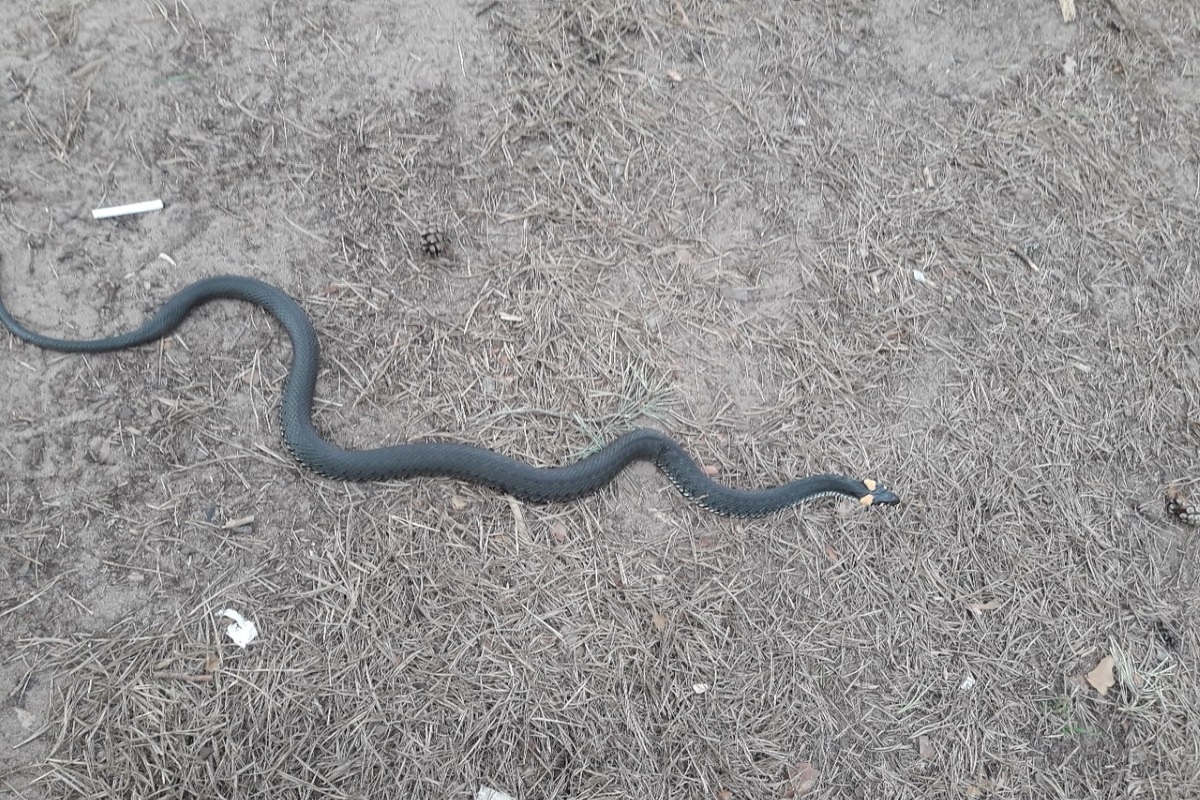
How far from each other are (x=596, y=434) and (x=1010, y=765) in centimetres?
271

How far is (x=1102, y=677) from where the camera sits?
146 inches

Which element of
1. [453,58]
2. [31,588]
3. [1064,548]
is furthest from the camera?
[453,58]

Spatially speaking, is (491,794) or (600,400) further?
(600,400)

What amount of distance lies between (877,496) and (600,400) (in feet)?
5.23

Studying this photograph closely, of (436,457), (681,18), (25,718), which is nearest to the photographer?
(25,718)

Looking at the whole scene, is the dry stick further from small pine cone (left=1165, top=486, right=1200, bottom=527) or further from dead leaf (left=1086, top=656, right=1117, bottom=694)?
small pine cone (left=1165, top=486, right=1200, bottom=527)

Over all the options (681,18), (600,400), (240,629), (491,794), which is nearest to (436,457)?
(600,400)

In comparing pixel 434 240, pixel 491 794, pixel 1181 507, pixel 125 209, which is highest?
pixel 125 209

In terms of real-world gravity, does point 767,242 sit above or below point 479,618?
above

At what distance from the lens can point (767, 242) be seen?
13.9 feet

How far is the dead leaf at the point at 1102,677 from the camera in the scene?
3.71 m

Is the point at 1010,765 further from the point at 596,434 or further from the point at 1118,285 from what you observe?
the point at 1118,285

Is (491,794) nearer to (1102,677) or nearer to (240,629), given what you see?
(240,629)

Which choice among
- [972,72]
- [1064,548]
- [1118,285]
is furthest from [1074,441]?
[972,72]
